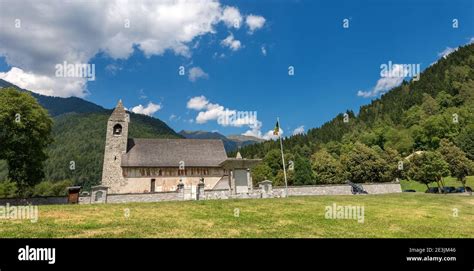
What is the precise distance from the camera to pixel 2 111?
113ft

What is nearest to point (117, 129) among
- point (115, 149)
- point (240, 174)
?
point (115, 149)

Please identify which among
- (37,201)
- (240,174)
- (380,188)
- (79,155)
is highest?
(79,155)

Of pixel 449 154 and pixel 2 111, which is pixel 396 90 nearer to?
pixel 449 154

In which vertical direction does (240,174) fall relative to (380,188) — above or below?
above

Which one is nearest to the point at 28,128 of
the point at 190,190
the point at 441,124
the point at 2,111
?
the point at 2,111

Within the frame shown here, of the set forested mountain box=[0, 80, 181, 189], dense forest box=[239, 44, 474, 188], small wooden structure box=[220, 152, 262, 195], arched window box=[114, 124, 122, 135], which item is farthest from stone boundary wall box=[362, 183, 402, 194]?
forested mountain box=[0, 80, 181, 189]

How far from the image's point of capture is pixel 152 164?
50.9 meters

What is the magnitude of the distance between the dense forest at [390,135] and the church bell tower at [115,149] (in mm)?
36145

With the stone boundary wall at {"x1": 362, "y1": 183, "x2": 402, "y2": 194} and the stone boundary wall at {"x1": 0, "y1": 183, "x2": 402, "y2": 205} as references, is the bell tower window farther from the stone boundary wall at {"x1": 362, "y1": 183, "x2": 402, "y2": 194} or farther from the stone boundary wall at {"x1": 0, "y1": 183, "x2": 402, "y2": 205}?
the stone boundary wall at {"x1": 362, "y1": 183, "x2": 402, "y2": 194}

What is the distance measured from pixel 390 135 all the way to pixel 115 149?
91937 millimetres

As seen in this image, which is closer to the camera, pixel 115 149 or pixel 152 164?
pixel 152 164

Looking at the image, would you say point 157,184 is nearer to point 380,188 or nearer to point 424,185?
point 380,188

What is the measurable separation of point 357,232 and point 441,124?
333ft
